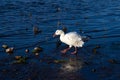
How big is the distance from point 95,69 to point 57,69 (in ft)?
5.25

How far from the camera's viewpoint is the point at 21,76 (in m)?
14.4

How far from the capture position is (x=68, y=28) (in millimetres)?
21125

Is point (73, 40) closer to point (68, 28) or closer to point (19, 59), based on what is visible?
point (19, 59)

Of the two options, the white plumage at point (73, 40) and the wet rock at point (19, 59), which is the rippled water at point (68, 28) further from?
the white plumage at point (73, 40)

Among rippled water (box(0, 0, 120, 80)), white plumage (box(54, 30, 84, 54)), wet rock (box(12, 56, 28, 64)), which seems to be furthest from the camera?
white plumage (box(54, 30, 84, 54))

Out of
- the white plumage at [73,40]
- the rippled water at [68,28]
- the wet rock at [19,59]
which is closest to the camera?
the rippled water at [68,28]

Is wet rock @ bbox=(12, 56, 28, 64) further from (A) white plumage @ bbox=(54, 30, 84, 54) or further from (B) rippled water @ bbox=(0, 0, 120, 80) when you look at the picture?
(A) white plumage @ bbox=(54, 30, 84, 54)

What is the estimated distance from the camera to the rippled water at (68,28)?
1523 centimetres

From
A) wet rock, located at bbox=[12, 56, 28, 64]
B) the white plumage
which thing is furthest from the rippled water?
the white plumage

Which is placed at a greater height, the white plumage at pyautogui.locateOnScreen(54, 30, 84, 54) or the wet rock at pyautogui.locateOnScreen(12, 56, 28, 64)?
the white plumage at pyautogui.locateOnScreen(54, 30, 84, 54)

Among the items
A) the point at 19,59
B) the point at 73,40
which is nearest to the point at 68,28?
the point at 73,40

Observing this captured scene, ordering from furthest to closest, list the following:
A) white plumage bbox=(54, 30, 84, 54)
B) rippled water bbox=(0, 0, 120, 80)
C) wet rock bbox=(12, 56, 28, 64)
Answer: white plumage bbox=(54, 30, 84, 54)
wet rock bbox=(12, 56, 28, 64)
rippled water bbox=(0, 0, 120, 80)

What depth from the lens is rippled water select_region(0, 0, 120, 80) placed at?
50.0 feet

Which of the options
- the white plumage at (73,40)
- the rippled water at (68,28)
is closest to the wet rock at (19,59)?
the rippled water at (68,28)
